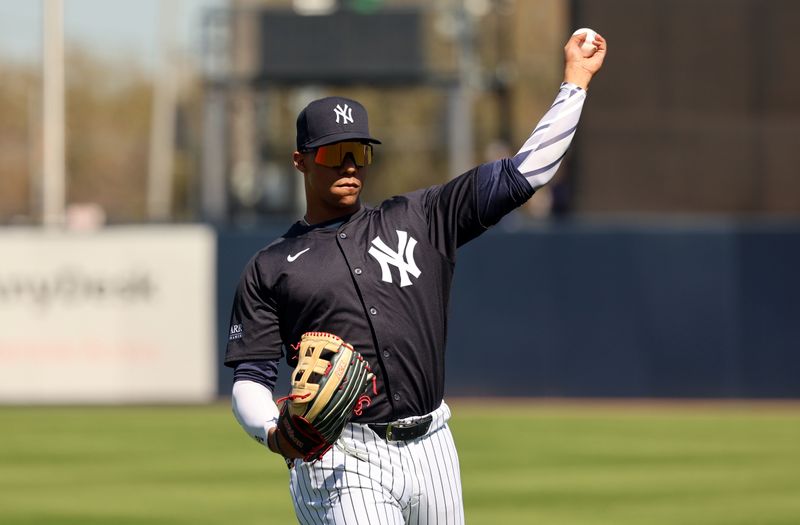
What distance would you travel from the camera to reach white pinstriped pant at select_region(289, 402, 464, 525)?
464 centimetres

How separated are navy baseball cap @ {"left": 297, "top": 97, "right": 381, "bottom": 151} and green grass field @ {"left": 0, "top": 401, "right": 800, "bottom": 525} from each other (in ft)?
15.5

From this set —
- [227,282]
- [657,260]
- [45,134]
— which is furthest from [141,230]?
[45,134]

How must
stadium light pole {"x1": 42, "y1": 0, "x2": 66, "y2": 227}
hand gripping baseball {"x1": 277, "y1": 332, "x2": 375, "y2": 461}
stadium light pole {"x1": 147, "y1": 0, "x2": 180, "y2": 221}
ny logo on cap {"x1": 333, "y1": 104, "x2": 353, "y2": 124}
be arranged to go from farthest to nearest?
stadium light pole {"x1": 147, "y1": 0, "x2": 180, "y2": 221} → stadium light pole {"x1": 42, "y1": 0, "x2": 66, "y2": 227} → ny logo on cap {"x1": 333, "y1": 104, "x2": 353, "y2": 124} → hand gripping baseball {"x1": 277, "y1": 332, "x2": 375, "y2": 461}

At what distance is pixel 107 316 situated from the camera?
1639 cm

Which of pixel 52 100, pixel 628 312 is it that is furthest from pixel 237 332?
pixel 52 100

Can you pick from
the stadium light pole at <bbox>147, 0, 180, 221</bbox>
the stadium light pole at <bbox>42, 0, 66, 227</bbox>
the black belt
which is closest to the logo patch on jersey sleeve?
the black belt

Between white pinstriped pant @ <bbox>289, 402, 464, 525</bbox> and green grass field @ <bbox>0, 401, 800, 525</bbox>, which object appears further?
green grass field @ <bbox>0, 401, 800, 525</bbox>

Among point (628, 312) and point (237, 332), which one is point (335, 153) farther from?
point (628, 312)

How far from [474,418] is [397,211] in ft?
34.0

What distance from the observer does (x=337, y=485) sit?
4.68 m

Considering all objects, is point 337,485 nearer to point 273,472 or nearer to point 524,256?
point 273,472

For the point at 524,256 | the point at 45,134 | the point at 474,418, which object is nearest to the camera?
the point at 474,418

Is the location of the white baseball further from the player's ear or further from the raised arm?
the player's ear

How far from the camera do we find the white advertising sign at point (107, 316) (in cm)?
1633
